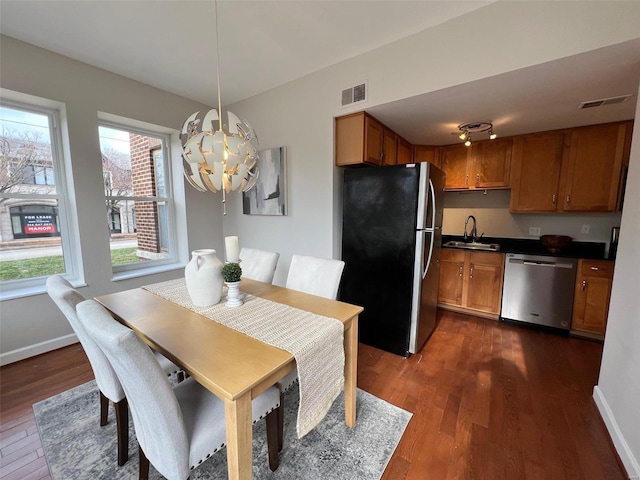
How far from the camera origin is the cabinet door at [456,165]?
3451mm

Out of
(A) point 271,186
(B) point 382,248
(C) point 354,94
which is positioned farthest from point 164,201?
(B) point 382,248

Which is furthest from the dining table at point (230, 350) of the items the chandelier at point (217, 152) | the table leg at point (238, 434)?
the chandelier at point (217, 152)

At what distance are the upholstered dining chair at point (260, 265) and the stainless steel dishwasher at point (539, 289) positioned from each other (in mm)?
2545

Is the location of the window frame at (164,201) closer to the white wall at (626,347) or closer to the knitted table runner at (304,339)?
the knitted table runner at (304,339)

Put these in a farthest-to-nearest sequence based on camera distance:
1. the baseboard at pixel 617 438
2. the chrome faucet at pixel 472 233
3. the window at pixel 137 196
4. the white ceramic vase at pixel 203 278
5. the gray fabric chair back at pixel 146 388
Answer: the chrome faucet at pixel 472 233 < the window at pixel 137 196 < the white ceramic vase at pixel 203 278 < the baseboard at pixel 617 438 < the gray fabric chair back at pixel 146 388

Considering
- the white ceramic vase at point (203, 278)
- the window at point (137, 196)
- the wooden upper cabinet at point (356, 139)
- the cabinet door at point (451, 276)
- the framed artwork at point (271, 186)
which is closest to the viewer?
the white ceramic vase at point (203, 278)

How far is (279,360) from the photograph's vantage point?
40.2 inches

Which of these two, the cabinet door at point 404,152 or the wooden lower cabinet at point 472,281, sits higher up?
the cabinet door at point 404,152

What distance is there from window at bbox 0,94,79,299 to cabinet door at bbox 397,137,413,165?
343cm

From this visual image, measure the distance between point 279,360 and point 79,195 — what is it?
8.86 ft

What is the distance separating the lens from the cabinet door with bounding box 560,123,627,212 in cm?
264

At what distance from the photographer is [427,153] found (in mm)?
3658

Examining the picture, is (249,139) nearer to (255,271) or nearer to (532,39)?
(255,271)

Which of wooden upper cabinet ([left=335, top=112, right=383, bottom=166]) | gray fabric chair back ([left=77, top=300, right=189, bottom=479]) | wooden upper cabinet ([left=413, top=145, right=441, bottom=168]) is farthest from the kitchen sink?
gray fabric chair back ([left=77, top=300, right=189, bottom=479])
